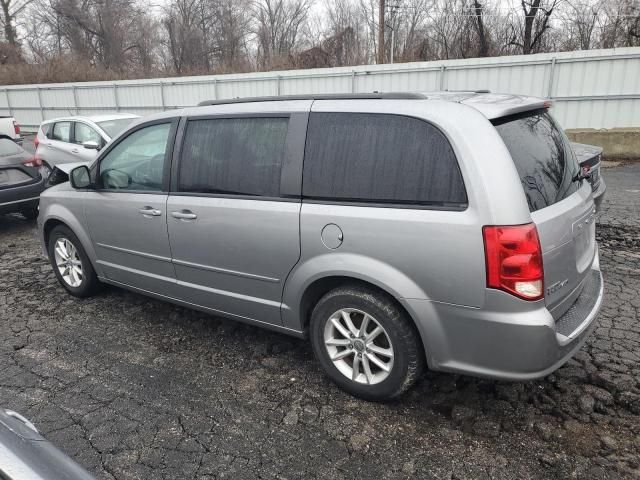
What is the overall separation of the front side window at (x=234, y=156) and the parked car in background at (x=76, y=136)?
22.4 ft

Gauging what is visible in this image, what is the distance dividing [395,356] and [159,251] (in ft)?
6.45

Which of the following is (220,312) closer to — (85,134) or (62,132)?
(85,134)

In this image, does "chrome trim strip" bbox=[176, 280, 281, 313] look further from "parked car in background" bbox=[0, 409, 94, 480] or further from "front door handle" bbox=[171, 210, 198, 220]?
"parked car in background" bbox=[0, 409, 94, 480]

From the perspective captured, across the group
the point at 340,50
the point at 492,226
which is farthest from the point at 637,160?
the point at 340,50

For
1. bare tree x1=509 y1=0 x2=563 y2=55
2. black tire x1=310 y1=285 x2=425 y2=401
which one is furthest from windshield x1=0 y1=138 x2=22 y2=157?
bare tree x1=509 y1=0 x2=563 y2=55

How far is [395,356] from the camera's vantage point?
110 inches

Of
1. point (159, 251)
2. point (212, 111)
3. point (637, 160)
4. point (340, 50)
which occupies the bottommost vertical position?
point (637, 160)

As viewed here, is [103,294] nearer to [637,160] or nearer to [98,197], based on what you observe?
[98,197]

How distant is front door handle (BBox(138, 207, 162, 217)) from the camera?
3.65 meters

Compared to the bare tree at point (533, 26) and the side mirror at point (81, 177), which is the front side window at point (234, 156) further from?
the bare tree at point (533, 26)

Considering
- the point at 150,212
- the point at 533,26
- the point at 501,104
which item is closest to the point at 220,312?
the point at 150,212

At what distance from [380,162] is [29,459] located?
204 cm

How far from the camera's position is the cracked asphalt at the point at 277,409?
8.25ft

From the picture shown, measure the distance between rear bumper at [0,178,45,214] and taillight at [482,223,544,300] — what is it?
6925mm
